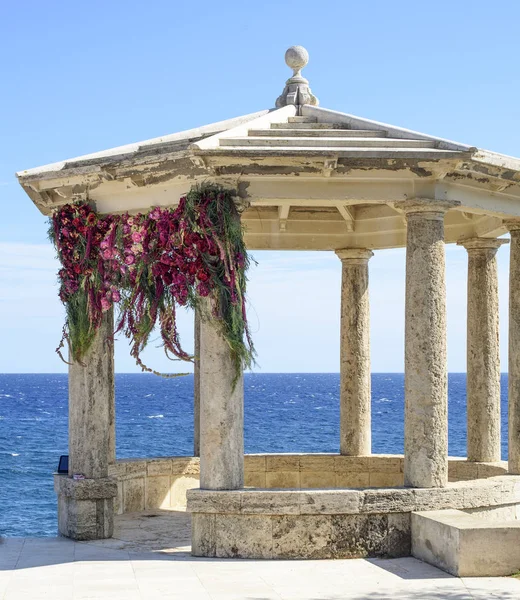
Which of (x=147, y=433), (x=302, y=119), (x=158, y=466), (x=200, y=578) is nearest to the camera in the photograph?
(x=200, y=578)

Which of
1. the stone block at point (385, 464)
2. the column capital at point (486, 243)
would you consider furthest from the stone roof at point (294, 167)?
the stone block at point (385, 464)

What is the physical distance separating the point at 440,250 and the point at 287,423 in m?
80.5

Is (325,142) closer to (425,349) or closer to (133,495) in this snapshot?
(425,349)

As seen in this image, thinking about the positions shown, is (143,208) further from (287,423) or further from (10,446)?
(287,423)

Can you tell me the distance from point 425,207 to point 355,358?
18.9 ft

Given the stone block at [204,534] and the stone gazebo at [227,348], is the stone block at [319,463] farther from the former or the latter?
the stone block at [204,534]

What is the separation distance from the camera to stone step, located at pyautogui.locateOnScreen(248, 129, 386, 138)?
12.9m

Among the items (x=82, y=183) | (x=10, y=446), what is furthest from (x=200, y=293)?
(x=10, y=446)

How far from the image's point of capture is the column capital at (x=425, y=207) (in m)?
12.6

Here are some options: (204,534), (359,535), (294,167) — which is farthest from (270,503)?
(294,167)

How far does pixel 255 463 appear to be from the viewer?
1772cm

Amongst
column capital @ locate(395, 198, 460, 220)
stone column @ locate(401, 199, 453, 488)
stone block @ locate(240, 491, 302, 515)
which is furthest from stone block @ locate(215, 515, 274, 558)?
column capital @ locate(395, 198, 460, 220)

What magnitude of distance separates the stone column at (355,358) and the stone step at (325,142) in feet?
18.3

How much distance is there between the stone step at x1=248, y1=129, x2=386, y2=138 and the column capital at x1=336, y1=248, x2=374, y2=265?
4.96 metres
